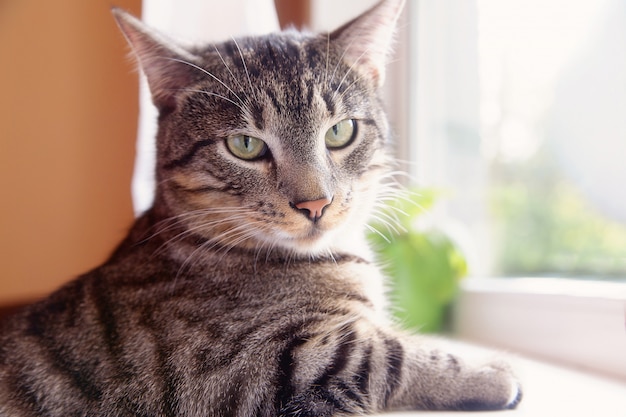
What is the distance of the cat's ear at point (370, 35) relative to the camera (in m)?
1.30

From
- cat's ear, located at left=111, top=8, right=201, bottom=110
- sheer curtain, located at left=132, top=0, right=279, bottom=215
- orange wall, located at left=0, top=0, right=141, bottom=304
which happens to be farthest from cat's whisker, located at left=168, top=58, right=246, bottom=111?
orange wall, located at left=0, top=0, right=141, bottom=304

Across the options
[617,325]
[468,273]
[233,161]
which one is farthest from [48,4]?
[617,325]

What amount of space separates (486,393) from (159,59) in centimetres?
93

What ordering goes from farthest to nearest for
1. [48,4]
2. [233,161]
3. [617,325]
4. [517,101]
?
[48,4] < [517,101] < [617,325] < [233,161]

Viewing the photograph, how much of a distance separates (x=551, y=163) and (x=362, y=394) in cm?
106

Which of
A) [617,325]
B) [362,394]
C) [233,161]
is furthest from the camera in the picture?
[617,325]

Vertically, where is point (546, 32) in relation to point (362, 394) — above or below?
above

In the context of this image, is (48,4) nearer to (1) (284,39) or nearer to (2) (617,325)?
(1) (284,39)

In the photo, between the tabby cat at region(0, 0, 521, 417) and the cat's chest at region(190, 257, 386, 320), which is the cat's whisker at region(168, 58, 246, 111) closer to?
the tabby cat at region(0, 0, 521, 417)

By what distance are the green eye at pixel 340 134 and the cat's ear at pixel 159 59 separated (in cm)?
31

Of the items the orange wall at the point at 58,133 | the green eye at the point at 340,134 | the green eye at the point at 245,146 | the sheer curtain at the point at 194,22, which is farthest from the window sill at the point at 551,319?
the orange wall at the point at 58,133

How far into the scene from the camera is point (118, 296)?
3.88 feet

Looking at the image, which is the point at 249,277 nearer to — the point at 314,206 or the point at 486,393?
the point at 314,206

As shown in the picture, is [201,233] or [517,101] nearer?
[201,233]
